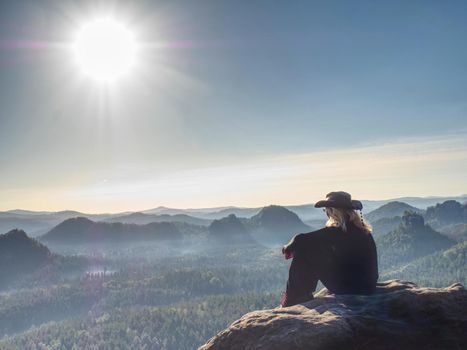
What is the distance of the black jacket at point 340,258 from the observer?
16.2 m

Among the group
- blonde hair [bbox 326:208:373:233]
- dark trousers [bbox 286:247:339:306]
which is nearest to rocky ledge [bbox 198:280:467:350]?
dark trousers [bbox 286:247:339:306]

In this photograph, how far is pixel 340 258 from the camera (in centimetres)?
1634

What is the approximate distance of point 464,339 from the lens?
12.9 meters

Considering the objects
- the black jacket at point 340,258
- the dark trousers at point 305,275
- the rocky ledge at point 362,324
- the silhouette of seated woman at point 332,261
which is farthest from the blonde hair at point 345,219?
the rocky ledge at point 362,324

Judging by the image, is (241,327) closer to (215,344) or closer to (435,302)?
(215,344)

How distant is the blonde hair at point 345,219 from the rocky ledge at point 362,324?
2773 mm

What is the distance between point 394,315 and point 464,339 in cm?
211

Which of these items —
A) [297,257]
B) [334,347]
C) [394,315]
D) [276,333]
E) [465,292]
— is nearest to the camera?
[334,347]

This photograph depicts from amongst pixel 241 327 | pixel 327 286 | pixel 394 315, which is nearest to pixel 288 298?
pixel 327 286

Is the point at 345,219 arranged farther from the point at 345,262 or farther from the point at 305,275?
the point at 305,275

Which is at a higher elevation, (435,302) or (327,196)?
(327,196)

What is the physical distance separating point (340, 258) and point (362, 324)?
3639mm

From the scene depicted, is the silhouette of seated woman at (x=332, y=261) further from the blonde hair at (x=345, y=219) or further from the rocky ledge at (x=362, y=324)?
the rocky ledge at (x=362, y=324)

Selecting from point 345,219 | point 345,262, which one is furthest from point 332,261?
point 345,219
